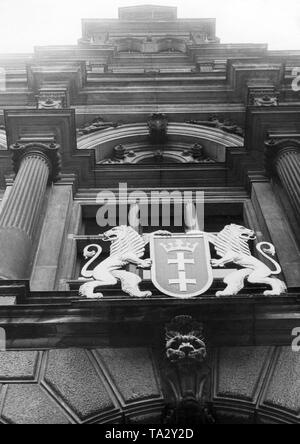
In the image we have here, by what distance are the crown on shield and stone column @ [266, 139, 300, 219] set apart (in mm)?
3631

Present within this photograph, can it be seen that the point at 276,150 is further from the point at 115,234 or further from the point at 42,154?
the point at 115,234

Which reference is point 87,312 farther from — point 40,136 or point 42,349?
point 40,136

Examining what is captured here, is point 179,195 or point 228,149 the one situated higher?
point 228,149

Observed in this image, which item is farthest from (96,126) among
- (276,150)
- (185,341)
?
(185,341)

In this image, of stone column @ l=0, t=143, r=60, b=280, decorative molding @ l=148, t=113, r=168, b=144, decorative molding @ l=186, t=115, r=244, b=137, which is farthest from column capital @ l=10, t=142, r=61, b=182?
decorative molding @ l=186, t=115, r=244, b=137

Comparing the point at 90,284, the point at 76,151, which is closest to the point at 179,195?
the point at 76,151

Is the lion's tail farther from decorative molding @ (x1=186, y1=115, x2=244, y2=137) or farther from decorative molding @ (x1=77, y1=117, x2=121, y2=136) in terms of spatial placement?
decorative molding @ (x1=77, y1=117, x2=121, y2=136)

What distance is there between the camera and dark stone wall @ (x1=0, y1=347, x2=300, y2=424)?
8016 millimetres

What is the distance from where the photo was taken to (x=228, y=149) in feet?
55.8

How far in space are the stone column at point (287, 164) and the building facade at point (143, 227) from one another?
0.03m

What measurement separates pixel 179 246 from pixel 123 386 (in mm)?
2534

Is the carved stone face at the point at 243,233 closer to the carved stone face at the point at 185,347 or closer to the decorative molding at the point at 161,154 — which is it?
the carved stone face at the point at 185,347
